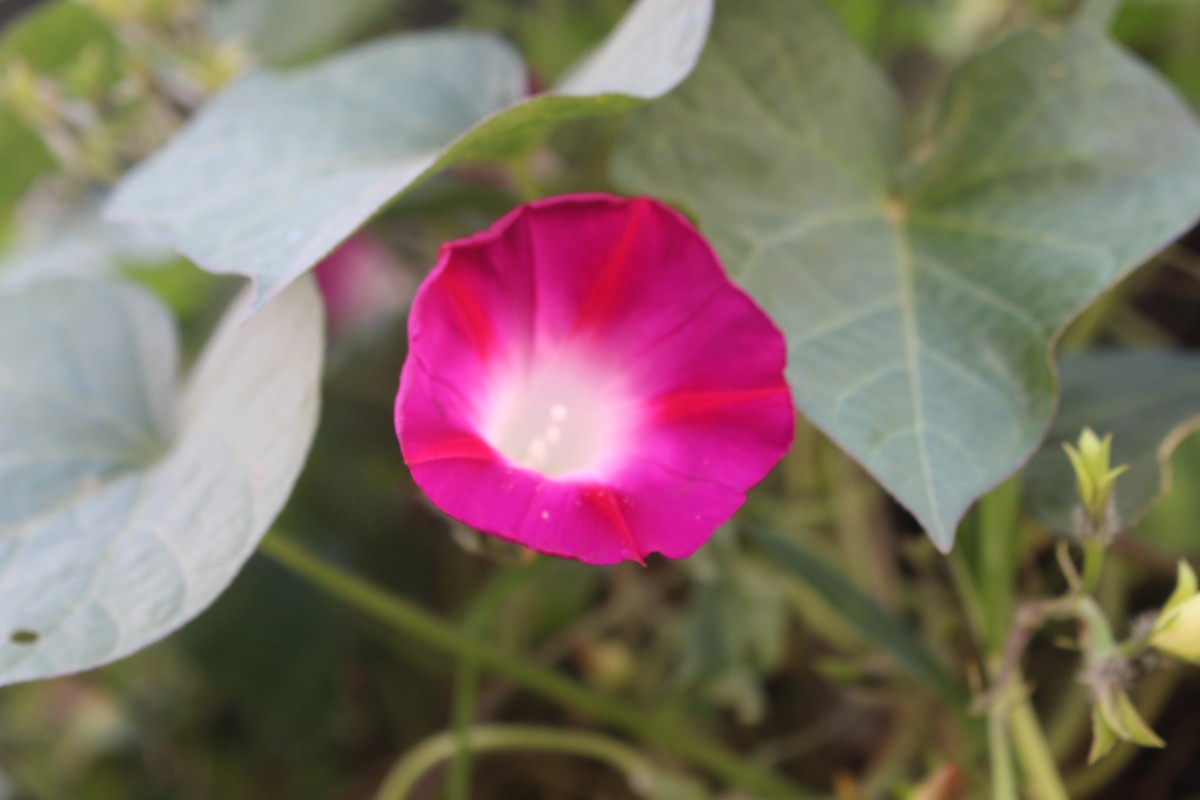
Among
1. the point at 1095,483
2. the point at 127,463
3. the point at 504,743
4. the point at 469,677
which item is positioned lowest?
the point at 504,743

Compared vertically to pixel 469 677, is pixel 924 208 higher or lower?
higher

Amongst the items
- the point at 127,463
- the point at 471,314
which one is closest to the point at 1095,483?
the point at 471,314

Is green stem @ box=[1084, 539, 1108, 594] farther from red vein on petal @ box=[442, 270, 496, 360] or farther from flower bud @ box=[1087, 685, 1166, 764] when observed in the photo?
red vein on petal @ box=[442, 270, 496, 360]

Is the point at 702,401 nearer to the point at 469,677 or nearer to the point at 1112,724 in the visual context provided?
the point at 1112,724

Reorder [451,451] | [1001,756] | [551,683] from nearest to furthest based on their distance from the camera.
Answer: [451,451] < [1001,756] < [551,683]

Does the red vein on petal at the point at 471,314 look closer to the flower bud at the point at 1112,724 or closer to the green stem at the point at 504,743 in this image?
the flower bud at the point at 1112,724

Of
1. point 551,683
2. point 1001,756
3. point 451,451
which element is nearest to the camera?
point 451,451
